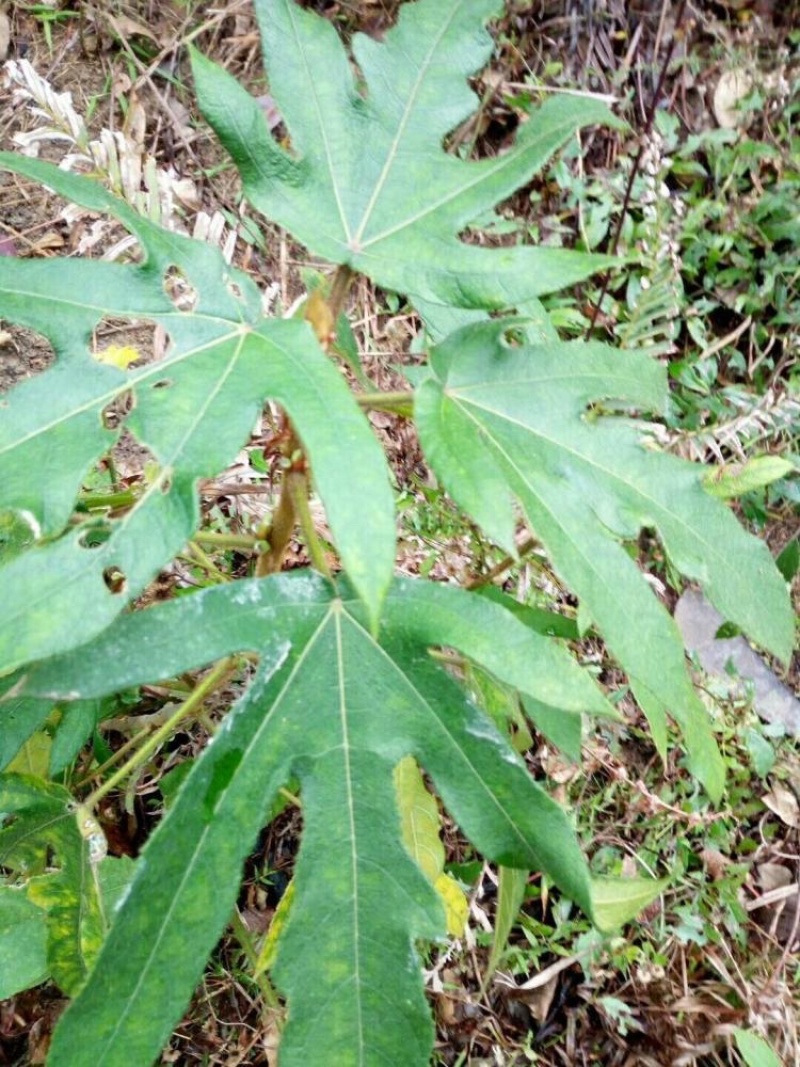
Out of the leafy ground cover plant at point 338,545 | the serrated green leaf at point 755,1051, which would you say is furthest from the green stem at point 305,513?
the serrated green leaf at point 755,1051

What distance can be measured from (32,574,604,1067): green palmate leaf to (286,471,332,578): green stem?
3cm

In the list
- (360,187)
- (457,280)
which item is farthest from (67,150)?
(457,280)

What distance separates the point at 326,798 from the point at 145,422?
33cm

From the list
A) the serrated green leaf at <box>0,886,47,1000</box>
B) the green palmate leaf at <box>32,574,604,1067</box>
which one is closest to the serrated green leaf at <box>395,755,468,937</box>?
Answer: the green palmate leaf at <box>32,574,604,1067</box>

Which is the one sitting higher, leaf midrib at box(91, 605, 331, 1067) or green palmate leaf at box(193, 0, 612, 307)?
green palmate leaf at box(193, 0, 612, 307)

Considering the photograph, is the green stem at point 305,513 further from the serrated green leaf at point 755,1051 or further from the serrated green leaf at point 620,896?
the serrated green leaf at point 755,1051

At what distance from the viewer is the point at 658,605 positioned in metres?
0.76

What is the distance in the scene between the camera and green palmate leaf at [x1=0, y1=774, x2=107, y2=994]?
34.9 inches

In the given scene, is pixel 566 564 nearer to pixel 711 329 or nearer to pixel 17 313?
pixel 17 313

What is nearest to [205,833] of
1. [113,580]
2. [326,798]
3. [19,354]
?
[326,798]

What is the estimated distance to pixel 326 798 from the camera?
2.44 feet

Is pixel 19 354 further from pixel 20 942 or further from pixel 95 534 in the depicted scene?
pixel 20 942

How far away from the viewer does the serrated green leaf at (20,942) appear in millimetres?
932

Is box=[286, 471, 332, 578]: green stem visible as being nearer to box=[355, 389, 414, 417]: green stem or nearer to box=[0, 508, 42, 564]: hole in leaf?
box=[355, 389, 414, 417]: green stem
